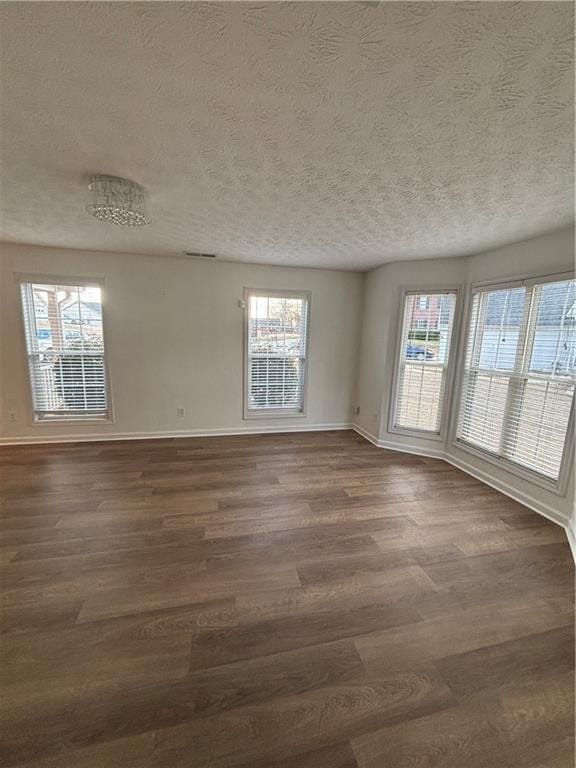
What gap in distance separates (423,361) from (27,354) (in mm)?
4820

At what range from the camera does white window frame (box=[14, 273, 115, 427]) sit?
3480mm

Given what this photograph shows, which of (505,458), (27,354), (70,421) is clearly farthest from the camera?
(70,421)

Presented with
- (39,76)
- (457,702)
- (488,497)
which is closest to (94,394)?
(39,76)

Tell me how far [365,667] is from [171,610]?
1014 mm

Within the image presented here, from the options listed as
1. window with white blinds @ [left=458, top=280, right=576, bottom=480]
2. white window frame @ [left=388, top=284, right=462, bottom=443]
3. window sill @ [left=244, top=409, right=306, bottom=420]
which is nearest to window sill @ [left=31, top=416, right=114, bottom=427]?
window sill @ [left=244, top=409, right=306, bottom=420]

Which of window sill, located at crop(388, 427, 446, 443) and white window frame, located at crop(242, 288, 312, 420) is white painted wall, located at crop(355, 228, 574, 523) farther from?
white window frame, located at crop(242, 288, 312, 420)

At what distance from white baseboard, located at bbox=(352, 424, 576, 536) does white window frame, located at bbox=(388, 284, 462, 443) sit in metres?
0.18

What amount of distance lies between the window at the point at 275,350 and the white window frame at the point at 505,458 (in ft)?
6.56

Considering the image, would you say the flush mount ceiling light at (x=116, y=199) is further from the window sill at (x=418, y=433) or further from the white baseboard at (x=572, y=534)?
the white baseboard at (x=572, y=534)

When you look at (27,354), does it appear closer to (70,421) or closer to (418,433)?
(70,421)

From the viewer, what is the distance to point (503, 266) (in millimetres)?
2906

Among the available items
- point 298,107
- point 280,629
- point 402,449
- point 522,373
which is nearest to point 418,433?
point 402,449

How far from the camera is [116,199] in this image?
183cm

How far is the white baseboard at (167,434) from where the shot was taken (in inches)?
148
